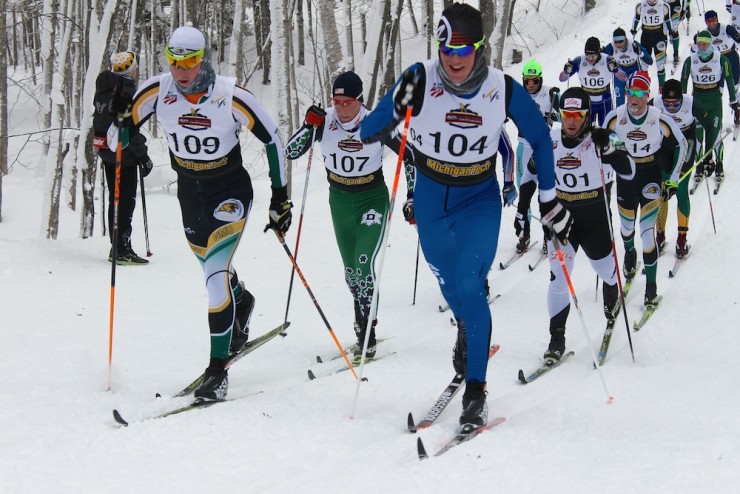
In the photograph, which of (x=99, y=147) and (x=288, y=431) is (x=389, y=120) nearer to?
(x=288, y=431)

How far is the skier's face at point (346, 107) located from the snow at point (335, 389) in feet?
6.26

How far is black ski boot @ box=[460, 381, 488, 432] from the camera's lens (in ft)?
13.0

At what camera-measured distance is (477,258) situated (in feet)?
13.6

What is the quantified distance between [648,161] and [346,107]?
3.65 meters

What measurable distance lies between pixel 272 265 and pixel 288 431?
5495mm

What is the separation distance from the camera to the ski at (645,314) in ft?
22.7

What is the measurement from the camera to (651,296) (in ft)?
24.4

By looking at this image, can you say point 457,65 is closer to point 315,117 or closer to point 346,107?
point 346,107

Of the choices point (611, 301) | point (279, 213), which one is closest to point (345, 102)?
point (279, 213)

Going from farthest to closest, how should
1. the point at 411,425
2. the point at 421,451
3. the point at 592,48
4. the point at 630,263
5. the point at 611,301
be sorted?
the point at 592,48, the point at 630,263, the point at 611,301, the point at 411,425, the point at 421,451

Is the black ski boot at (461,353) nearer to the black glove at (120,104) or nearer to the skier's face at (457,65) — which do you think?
the skier's face at (457,65)

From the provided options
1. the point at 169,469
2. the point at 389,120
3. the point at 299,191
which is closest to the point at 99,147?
the point at 389,120

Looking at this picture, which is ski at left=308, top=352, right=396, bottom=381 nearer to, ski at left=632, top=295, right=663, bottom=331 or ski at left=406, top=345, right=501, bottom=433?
ski at left=406, top=345, right=501, bottom=433

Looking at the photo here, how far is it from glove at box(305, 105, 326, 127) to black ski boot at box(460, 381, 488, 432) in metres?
2.58
